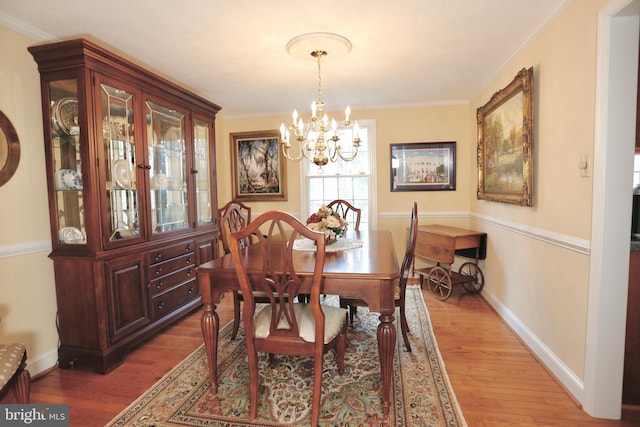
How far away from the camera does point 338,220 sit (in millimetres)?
2424

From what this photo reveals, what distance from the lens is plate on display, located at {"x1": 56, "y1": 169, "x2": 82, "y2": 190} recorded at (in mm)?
2240

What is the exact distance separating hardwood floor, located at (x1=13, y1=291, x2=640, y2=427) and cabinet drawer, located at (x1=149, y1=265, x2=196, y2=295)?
1.34 ft

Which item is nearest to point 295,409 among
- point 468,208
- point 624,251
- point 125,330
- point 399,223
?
point 125,330

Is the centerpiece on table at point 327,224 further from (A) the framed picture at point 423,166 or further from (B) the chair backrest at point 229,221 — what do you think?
(A) the framed picture at point 423,166

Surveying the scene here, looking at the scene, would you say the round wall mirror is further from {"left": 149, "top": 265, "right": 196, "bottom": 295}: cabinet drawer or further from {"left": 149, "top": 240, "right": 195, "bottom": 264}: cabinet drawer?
{"left": 149, "top": 265, "right": 196, "bottom": 295}: cabinet drawer

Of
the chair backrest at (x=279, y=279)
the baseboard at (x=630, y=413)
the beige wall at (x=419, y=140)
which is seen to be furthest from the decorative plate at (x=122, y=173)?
the baseboard at (x=630, y=413)

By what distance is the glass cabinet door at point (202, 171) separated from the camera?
3350mm

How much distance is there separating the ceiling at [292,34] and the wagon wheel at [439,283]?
80.4 inches

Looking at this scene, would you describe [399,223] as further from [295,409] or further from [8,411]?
[8,411]

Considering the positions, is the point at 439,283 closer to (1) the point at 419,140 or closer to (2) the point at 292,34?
(1) the point at 419,140

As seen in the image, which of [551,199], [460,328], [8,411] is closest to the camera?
[8,411]

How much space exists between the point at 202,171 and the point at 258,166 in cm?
A: 122

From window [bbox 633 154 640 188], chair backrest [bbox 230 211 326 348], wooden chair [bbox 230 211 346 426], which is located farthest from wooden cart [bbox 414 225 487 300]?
chair backrest [bbox 230 211 326 348]

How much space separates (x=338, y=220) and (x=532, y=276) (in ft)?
5.01
